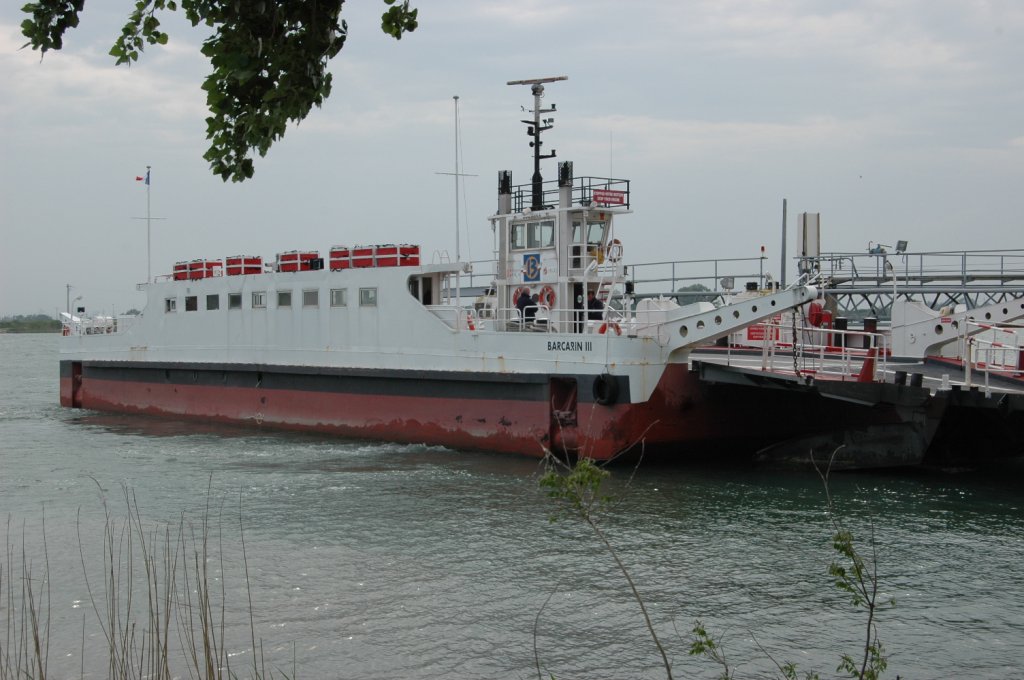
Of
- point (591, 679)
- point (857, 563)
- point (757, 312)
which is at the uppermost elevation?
point (757, 312)

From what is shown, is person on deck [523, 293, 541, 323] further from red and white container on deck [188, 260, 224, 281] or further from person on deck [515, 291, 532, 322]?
red and white container on deck [188, 260, 224, 281]

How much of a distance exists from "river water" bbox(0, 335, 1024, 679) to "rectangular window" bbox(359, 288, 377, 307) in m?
4.11

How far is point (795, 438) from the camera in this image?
20.5 meters

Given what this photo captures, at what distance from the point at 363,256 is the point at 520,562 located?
13.5m

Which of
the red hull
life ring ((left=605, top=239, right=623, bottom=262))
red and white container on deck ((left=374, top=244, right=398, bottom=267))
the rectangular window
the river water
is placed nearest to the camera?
the river water

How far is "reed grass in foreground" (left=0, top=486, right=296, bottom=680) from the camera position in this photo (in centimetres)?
855

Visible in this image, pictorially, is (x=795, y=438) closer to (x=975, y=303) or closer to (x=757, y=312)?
(x=757, y=312)

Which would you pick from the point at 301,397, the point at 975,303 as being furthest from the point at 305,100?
the point at 975,303

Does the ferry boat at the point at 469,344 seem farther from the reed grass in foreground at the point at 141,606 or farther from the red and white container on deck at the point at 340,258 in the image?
the reed grass in foreground at the point at 141,606

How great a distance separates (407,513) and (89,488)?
6.38 m

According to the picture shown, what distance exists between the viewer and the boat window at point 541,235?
76.4 feet

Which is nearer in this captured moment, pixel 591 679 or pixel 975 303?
pixel 591 679

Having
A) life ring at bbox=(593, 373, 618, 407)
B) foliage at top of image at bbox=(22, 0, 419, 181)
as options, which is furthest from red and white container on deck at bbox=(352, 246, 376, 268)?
foliage at top of image at bbox=(22, 0, 419, 181)

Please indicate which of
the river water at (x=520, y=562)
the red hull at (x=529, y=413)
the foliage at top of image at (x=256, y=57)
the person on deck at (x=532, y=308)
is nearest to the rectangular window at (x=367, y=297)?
the red hull at (x=529, y=413)
